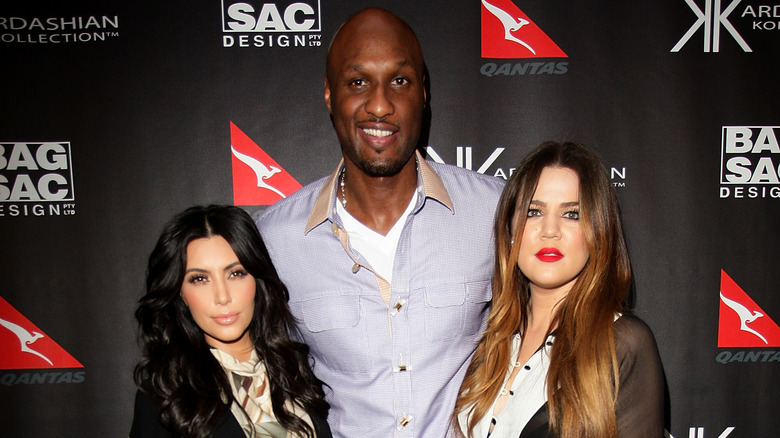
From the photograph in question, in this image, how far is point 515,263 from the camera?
1.61 meters

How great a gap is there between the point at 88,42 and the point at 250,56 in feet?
2.82

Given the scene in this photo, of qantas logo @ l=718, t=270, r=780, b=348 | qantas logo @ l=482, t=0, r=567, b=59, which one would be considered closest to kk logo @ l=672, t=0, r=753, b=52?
qantas logo @ l=482, t=0, r=567, b=59

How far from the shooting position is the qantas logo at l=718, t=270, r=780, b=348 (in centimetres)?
253

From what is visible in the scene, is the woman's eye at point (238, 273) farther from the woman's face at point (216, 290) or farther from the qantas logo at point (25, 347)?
the qantas logo at point (25, 347)

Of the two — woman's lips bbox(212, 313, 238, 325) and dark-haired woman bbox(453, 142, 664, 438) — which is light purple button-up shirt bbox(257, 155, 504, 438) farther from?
woman's lips bbox(212, 313, 238, 325)

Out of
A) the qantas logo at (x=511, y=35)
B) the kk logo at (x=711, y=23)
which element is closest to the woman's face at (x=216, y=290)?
the qantas logo at (x=511, y=35)

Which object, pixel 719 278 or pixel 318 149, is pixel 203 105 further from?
pixel 719 278

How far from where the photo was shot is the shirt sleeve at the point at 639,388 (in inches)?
51.2

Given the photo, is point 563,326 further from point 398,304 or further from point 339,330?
point 339,330

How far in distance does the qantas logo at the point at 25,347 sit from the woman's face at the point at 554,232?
2.57 meters

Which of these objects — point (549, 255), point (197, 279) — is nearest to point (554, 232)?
point (549, 255)

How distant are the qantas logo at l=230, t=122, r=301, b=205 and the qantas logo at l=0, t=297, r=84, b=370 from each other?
134 centimetres

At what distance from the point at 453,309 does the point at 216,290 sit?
87 centimetres

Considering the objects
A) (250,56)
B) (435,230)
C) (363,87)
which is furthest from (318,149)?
(435,230)
